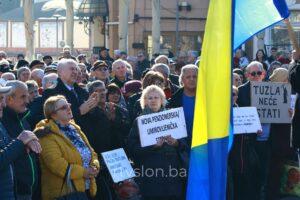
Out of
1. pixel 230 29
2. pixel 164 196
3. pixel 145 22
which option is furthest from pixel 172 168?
pixel 145 22

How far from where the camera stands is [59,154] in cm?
912

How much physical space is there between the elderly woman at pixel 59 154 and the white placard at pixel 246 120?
2686 millimetres

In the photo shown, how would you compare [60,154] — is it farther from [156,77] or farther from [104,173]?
[156,77]

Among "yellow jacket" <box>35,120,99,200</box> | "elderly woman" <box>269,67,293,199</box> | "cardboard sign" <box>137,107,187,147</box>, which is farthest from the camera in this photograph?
"elderly woman" <box>269,67,293,199</box>

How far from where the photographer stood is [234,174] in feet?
A: 39.4

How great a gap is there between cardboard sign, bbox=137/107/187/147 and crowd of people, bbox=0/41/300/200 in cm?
9

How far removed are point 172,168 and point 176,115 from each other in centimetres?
57

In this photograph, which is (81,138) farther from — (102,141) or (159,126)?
(102,141)

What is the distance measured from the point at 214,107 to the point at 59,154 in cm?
316

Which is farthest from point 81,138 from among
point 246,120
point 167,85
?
point 167,85

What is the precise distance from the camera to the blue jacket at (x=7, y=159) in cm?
765

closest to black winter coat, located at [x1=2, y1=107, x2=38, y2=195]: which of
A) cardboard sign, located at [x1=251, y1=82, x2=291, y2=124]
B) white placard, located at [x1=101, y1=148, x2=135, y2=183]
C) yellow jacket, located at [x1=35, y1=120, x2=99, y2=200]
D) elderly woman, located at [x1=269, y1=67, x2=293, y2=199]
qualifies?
yellow jacket, located at [x1=35, y1=120, x2=99, y2=200]

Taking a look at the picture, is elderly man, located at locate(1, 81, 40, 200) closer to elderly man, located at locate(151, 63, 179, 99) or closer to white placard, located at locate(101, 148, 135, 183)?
white placard, located at locate(101, 148, 135, 183)

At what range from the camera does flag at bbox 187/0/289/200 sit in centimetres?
627
